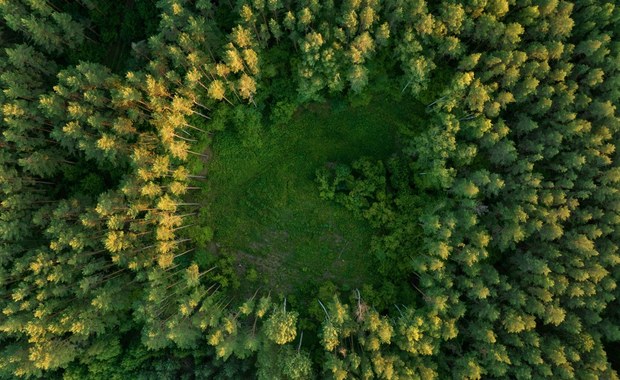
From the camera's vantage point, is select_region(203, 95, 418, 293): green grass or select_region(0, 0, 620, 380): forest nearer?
select_region(0, 0, 620, 380): forest

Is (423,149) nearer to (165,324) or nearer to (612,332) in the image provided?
(612,332)

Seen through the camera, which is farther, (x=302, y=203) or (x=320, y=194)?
(x=302, y=203)

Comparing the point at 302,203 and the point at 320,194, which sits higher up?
the point at 320,194

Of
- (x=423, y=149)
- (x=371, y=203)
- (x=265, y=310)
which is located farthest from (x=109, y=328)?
(x=423, y=149)

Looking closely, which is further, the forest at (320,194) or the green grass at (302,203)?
the green grass at (302,203)
